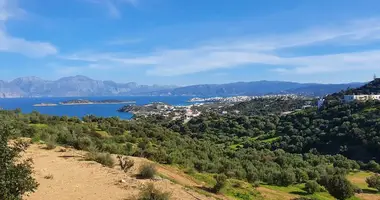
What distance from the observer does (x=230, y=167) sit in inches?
1043

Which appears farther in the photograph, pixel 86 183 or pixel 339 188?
pixel 339 188

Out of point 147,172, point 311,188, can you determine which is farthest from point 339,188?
point 147,172

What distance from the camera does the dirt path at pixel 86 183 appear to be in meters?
11.5

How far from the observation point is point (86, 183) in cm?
1291

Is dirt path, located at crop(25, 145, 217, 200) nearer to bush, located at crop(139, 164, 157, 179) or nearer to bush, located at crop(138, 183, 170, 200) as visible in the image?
bush, located at crop(139, 164, 157, 179)

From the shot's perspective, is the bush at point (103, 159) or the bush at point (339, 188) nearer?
the bush at point (103, 159)

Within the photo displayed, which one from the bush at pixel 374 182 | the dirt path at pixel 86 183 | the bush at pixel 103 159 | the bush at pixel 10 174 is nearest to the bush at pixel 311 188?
the bush at pixel 374 182

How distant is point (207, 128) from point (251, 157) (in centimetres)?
4271

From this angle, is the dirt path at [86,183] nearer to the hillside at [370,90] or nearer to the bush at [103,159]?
the bush at [103,159]

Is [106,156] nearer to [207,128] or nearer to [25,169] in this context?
[25,169]

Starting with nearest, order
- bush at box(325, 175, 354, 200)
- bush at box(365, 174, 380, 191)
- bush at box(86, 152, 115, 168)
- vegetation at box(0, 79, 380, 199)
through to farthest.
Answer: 1. bush at box(86, 152, 115, 168)
2. vegetation at box(0, 79, 380, 199)
3. bush at box(325, 175, 354, 200)
4. bush at box(365, 174, 380, 191)

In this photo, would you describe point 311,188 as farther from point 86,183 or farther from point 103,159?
point 86,183

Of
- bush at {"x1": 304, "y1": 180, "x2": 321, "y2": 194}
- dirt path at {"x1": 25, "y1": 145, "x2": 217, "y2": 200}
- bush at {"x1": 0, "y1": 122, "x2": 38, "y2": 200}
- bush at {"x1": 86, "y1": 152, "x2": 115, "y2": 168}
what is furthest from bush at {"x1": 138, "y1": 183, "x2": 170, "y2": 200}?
bush at {"x1": 304, "y1": 180, "x2": 321, "y2": 194}

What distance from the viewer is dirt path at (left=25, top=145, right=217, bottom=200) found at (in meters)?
11.5
